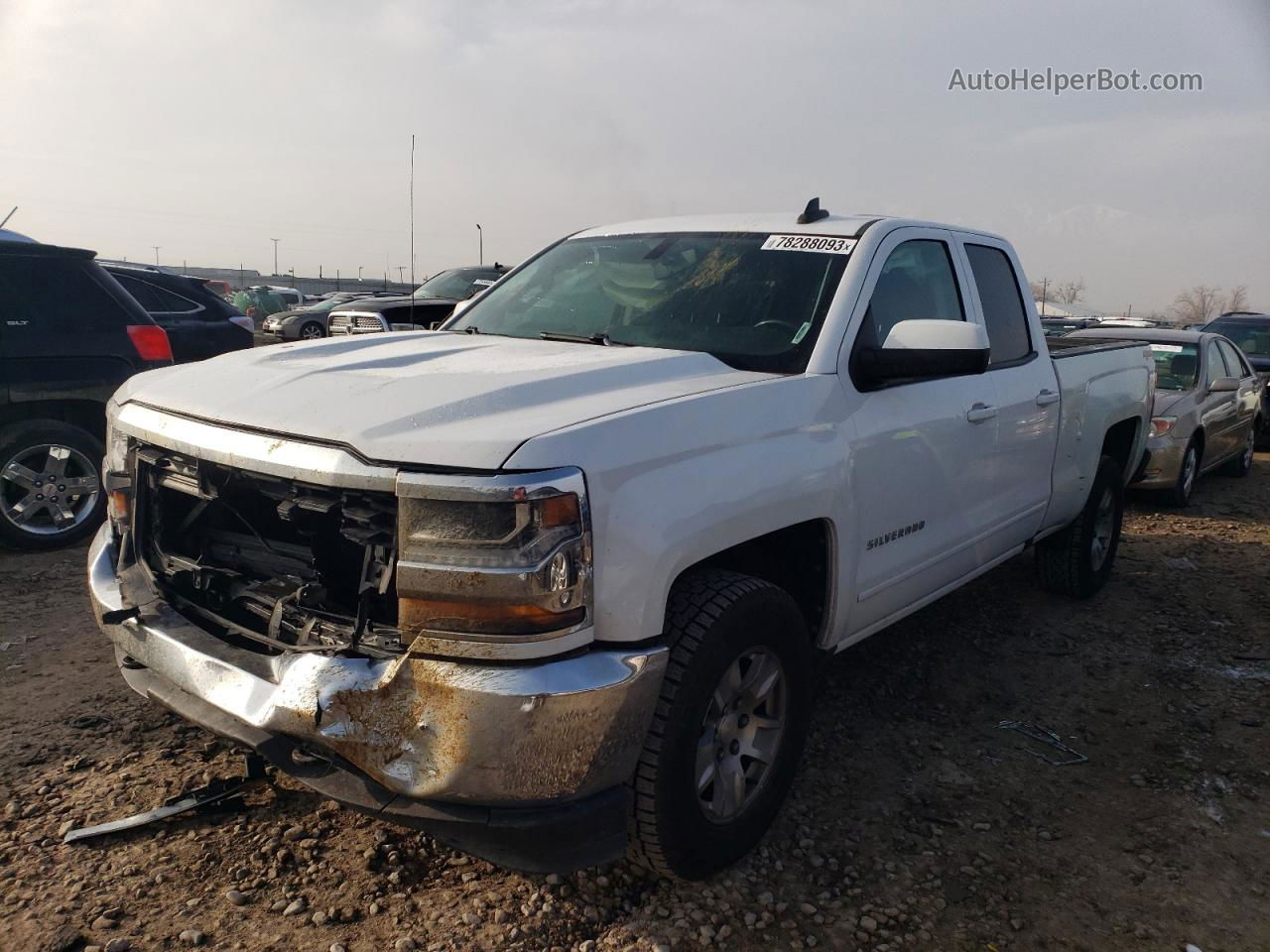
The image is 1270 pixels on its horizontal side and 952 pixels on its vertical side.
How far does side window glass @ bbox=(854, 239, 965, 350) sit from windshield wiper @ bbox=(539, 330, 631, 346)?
84 cm

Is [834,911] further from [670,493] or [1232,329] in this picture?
[1232,329]

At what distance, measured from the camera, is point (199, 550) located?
2.78 m

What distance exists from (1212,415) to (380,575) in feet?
28.0

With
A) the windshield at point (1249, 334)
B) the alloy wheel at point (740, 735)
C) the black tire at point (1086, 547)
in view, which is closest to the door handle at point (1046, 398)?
the black tire at point (1086, 547)

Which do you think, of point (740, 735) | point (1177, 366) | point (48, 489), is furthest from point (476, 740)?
point (1177, 366)

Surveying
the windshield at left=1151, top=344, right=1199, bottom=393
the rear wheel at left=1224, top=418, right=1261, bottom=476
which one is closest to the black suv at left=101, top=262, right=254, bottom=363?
the windshield at left=1151, top=344, right=1199, bottom=393

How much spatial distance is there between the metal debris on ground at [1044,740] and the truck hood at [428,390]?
1907 mm

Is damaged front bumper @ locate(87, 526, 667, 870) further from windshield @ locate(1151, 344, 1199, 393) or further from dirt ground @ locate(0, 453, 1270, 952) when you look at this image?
windshield @ locate(1151, 344, 1199, 393)

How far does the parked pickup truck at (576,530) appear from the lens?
2.04m

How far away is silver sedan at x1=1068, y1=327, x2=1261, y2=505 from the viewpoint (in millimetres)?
7895

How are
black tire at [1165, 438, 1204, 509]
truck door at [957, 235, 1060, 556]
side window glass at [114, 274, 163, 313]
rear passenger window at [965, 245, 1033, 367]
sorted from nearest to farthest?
truck door at [957, 235, 1060, 556]
rear passenger window at [965, 245, 1033, 367]
side window glass at [114, 274, 163, 313]
black tire at [1165, 438, 1204, 509]

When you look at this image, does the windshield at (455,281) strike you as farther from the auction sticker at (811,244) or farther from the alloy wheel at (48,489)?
the auction sticker at (811,244)

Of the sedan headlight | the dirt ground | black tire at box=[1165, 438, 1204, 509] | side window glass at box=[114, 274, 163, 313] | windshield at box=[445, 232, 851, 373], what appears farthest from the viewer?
black tire at box=[1165, 438, 1204, 509]

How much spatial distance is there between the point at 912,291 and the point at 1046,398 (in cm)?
110
